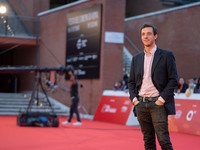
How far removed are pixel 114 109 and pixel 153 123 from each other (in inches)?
392

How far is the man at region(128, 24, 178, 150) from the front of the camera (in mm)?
3893

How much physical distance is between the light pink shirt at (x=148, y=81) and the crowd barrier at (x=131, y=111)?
21.2ft

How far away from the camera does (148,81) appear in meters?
4.05

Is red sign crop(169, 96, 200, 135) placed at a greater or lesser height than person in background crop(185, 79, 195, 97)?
lesser

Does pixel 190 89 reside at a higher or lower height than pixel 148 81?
lower

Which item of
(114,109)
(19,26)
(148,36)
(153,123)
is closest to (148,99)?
(153,123)

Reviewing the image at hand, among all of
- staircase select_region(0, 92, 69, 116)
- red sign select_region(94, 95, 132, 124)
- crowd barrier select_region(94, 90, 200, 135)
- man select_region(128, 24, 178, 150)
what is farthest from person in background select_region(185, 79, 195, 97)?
staircase select_region(0, 92, 69, 116)

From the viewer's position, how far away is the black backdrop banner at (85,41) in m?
15.6

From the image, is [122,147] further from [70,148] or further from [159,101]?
[159,101]

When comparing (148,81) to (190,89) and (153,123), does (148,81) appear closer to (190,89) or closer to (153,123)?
(153,123)

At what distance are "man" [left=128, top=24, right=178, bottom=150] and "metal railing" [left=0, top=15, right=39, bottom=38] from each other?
51.8 feet

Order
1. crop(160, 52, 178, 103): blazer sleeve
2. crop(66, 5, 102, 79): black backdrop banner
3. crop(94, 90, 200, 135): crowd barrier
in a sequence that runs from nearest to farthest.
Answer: crop(160, 52, 178, 103): blazer sleeve, crop(94, 90, 200, 135): crowd barrier, crop(66, 5, 102, 79): black backdrop banner

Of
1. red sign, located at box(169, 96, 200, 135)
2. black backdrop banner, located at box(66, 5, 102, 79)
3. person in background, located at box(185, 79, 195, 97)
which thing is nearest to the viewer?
red sign, located at box(169, 96, 200, 135)

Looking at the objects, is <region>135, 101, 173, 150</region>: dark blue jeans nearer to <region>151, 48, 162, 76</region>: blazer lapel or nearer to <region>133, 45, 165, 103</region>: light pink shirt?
<region>133, 45, 165, 103</region>: light pink shirt
